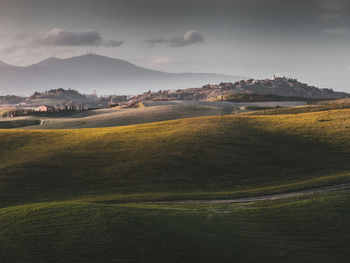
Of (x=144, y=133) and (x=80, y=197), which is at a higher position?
(x=144, y=133)

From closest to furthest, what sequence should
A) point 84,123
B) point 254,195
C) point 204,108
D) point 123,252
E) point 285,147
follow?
1. point 123,252
2. point 254,195
3. point 285,147
4. point 84,123
5. point 204,108

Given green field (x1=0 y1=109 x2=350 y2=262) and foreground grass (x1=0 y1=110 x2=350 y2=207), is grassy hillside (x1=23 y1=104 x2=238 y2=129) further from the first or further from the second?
foreground grass (x1=0 y1=110 x2=350 y2=207)

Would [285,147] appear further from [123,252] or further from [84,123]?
[84,123]

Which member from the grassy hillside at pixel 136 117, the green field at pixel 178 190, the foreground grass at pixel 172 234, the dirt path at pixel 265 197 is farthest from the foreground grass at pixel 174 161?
the grassy hillside at pixel 136 117

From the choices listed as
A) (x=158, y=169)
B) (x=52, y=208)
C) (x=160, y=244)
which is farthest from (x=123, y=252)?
(x=158, y=169)

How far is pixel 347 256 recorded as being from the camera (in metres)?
20.8

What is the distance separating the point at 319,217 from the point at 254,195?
36.2 feet

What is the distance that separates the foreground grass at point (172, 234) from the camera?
777 inches

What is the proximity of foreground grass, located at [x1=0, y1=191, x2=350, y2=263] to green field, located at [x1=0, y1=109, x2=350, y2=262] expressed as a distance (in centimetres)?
7

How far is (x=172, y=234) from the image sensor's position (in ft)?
71.6

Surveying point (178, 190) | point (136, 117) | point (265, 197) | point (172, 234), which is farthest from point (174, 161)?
point (136, 117)

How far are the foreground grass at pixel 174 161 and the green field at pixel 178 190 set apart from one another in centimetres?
15

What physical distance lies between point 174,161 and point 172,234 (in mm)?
26774

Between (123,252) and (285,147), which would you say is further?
(285,147)
